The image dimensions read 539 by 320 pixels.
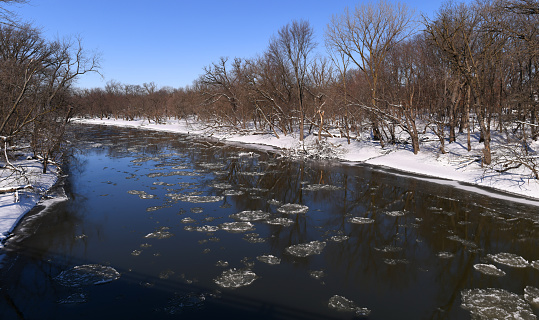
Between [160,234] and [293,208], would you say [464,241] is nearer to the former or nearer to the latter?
[293,208]

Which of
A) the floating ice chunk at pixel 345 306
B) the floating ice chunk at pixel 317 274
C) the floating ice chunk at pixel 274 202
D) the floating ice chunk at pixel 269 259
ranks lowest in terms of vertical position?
the floating ice chunk at pixel 345 306

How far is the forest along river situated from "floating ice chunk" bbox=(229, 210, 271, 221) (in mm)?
66

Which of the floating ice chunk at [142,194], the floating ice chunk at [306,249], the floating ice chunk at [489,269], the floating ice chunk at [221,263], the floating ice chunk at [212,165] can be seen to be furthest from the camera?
the floating ice chunk at [212,165]

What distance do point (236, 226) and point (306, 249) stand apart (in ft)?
8.05

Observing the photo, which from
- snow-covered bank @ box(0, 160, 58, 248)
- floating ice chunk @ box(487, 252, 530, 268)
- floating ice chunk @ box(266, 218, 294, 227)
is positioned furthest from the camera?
floating ice chunk @ box(266, 218, 294, 227)

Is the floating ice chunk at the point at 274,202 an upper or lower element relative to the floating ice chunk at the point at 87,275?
upper

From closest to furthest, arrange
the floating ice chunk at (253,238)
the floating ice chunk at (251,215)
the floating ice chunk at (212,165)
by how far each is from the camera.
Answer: the floating ice chunk at (253,238) → the floating ice chunk at (251,215) → the floating ice chunk at (212,165)

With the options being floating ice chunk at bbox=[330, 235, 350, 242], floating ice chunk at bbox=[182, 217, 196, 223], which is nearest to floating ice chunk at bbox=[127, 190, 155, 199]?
floating ice chunk at bbox=[182, 217, 196, 223]

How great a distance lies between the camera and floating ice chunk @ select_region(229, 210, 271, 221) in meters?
10.4

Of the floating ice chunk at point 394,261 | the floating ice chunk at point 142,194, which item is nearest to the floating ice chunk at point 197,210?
the floating ice chunk at point 142,194

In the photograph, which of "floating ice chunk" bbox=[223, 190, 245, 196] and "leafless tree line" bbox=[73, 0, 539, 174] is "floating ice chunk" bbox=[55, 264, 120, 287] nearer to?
"floating ice chunk" bbox=[223, 190, 245, 196]

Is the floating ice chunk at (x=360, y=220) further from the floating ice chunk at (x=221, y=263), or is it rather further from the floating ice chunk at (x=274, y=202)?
the floating ice chunk at (x=221, y=263)

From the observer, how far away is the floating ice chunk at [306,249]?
7895mm

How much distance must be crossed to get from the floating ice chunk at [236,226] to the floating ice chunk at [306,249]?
175 cm
